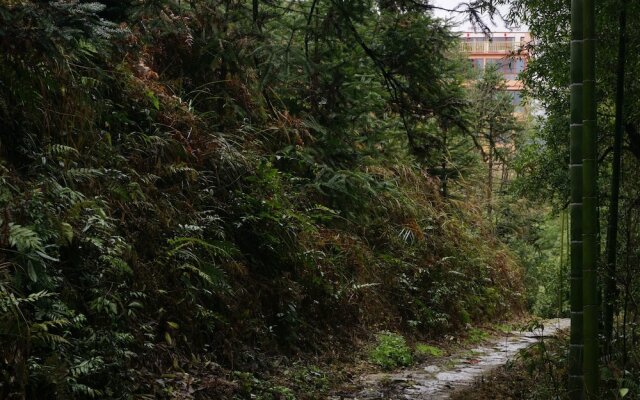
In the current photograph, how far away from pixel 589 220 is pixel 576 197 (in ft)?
0.75

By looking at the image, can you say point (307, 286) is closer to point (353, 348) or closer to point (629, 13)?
point (353, 348)

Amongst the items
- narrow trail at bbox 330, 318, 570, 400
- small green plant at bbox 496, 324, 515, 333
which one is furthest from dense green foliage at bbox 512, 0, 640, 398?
small green plant at bbox 496, 324, 515, 333

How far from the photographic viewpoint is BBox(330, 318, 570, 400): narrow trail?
6.17 m

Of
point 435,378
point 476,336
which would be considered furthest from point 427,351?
point 476,336

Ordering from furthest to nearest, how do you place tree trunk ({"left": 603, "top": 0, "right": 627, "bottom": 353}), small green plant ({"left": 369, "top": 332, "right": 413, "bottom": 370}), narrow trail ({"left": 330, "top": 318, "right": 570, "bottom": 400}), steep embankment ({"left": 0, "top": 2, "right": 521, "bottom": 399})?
small green plant ({"left": 369, "top": 332, "right": 413, "bottom": 370})
narrow trail ({"left": 330, "top": 318, "right": 570, "bottom": 400})
tree trunk ({"left": 603, "top": 0, "right": 627, "bottom": 353})
steep embankment ({"left": 0, "top": 2, "right": 521, "bottom": 399})

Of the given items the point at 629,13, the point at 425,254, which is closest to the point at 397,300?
the point at 425,254

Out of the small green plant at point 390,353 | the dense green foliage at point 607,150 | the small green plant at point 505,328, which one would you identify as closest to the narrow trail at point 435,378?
the small green plant at point 390,353

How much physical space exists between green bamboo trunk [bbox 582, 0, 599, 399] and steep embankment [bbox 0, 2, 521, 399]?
283cm

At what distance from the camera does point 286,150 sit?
8.55 m

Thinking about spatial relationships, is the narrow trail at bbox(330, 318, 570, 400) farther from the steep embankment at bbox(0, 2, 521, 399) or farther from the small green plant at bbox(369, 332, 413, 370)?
the steep embankment at bbox(0, 2, 521, 399)

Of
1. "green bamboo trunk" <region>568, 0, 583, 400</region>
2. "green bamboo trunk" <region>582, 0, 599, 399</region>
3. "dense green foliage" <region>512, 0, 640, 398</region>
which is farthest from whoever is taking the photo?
"dense green foliage" <region>512, 0, 640, 398</region>

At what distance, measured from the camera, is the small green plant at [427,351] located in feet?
29.3

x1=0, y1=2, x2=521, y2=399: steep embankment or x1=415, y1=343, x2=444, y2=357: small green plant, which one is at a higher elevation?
x1=0, y1=2, x2=521, y2=399: steep embankment

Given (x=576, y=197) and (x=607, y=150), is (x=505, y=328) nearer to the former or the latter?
(x=607, y=150)
